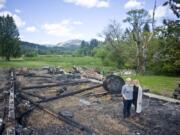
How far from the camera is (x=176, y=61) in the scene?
41875 millimetres

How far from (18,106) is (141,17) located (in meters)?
41.3

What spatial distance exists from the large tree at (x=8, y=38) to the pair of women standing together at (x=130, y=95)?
70292 mm

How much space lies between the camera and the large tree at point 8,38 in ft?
258

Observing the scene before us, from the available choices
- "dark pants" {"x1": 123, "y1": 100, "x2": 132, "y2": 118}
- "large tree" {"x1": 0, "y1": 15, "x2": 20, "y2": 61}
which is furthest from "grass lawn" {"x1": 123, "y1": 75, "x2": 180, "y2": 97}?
"large tree" {"x1": 0, "y1": 15, "x2": 20, "y2": 61}

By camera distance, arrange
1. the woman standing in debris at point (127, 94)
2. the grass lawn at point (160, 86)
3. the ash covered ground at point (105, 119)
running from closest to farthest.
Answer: the ash covered ground at point (105, 119) → the woman standing in debris at point (127, 94) → the grass lawn at point (160, 86)

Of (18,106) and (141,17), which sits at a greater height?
(141,17)

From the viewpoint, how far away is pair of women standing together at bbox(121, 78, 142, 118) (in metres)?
12.5

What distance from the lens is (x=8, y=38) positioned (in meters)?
80.9

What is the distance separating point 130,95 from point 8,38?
74.2 metres

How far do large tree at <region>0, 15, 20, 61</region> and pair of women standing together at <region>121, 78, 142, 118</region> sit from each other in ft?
231

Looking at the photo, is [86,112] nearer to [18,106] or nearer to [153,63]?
[18,106]

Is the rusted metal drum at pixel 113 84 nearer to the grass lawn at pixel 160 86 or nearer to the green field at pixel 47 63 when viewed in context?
the grass lawn at pixel 160 86

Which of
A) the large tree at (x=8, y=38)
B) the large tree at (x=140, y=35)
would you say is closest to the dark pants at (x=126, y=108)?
the large tree at (x=140, y=35)

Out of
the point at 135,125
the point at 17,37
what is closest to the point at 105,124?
the point at 135,125
